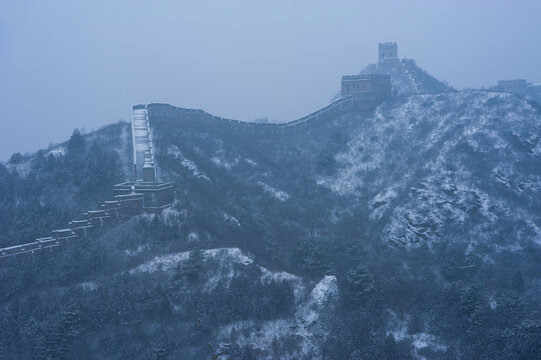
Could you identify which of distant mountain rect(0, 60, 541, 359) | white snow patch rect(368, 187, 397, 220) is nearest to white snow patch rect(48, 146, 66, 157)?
distant mountain rect(0, 60, 541, 359)

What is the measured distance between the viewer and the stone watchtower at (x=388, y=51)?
260ft

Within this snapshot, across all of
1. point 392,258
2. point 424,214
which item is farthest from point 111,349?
point 424,214

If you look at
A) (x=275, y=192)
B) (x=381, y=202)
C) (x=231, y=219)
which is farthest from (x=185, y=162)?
(x=381, y=202)

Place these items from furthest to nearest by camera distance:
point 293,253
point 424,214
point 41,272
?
1. point 424,214
2. point 293,253
3. point 41,272

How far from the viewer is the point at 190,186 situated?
4422 cm

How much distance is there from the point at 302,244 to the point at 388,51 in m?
55.9

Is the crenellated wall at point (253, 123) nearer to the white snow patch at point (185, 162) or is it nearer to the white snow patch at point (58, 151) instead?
the white snow patch at point (185, 162)

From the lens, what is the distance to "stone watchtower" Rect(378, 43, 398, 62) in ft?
260

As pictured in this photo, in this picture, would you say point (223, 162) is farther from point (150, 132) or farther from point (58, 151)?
point (58, 151)

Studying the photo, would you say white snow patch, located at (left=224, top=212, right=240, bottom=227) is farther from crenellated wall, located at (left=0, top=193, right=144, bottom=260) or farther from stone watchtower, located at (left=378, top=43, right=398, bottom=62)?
stone watchtower, located at (left=378, top=43, right=398, bottom=62)

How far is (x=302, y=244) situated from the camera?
38781 millimetres

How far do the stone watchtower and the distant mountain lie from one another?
20539 millimetres

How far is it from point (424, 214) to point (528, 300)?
1338 cm

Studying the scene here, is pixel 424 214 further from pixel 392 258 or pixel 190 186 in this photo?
pixel 190 186
